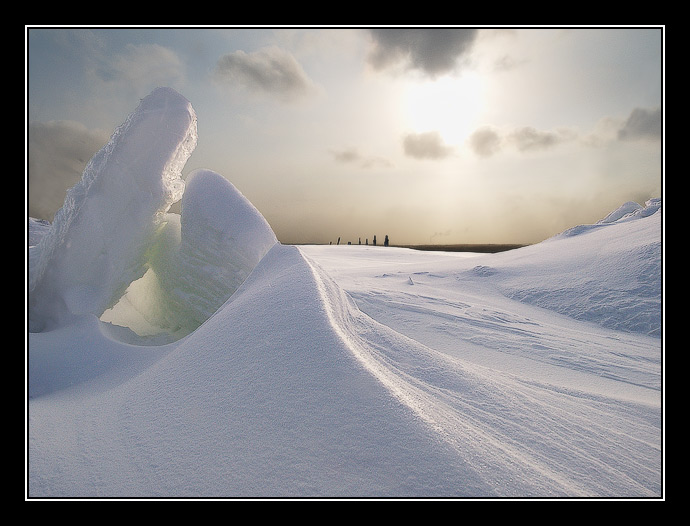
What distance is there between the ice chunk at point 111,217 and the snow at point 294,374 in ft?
0.08

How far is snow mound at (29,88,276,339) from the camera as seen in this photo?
432cm

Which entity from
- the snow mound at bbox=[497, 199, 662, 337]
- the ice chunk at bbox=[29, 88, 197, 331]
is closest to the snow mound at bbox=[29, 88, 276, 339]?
the ice chunk at bbox=[29, 88, 197, 331]

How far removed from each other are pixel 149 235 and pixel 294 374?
4.19 m

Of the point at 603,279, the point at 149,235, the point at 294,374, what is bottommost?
the point at 294,374

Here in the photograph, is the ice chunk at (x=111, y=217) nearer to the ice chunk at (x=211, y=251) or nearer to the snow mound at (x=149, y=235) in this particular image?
the snow mound at (x=149, y=235)

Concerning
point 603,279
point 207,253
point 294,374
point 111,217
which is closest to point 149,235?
point 111,217

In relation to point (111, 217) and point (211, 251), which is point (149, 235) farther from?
point (211, 251)

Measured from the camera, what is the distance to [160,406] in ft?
6.75

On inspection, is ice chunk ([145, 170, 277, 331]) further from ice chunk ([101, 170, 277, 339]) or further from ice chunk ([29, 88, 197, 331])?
ice chunk ([29, 88, 197, 331])

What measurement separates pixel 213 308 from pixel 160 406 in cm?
306

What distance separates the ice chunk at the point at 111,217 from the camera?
4301 mm

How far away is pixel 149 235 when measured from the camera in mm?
5055

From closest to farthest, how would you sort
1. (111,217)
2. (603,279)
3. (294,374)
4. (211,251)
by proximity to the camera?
1. (294,374)
2. (111,217)
3. (211,251)
4. (603,279)

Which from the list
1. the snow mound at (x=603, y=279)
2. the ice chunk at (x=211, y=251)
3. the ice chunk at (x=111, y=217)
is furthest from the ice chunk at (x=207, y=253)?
the snow mound at (x=603, y=279)
